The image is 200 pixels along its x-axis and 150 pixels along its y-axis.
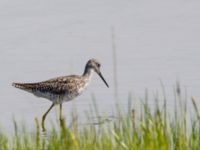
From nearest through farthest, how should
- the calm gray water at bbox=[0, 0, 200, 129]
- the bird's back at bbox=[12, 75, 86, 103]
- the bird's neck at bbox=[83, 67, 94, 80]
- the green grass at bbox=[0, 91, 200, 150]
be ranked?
the green grass at bbox=[0, 91, 200, 150], the calm gray water at bbox=[0, 0, 200, 129], the bird's back at bbox=[12, 75, 86, 103], the bird's neck at bbox=[83, 67, 94, 80]

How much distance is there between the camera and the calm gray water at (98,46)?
576 inches

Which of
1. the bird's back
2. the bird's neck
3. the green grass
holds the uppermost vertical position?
the bird's neck

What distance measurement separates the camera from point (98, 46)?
16859 mm

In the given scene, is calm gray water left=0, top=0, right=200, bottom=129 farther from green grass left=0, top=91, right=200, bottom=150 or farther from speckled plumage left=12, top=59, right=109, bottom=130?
green grass left=0, top=91, right=200, bottom=150

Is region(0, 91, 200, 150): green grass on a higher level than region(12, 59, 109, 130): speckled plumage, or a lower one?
lower

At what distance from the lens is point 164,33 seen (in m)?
17.6

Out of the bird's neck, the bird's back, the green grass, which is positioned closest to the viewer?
the green grass

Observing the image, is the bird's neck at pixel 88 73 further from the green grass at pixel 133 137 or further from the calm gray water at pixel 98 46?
the green grass at pixel 133 137

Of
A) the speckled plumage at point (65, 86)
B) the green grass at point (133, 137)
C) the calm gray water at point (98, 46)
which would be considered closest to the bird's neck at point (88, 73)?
the speckled plumage at point (65, 86)

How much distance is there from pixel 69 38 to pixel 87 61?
138 centimetres

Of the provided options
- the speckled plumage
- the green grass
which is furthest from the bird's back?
the green grass

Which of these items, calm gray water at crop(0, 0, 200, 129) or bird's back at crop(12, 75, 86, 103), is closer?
calm gray water at crop(0, 0, 200, 129)

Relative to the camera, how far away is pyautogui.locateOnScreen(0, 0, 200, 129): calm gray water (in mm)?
14633

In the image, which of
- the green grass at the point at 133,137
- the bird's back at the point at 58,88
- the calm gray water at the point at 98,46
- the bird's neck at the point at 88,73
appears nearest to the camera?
the green grass at the point at 133,137
